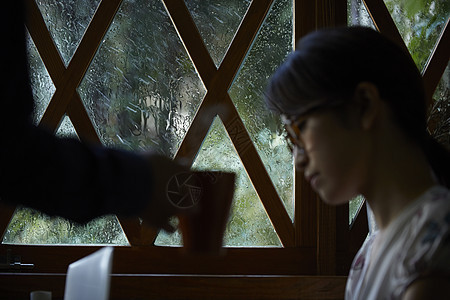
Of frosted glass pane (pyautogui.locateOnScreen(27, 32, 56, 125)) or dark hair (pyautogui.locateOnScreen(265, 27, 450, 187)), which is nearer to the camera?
dark hair (pyautogui.locateOnScreen(265, 27, 450, 187))

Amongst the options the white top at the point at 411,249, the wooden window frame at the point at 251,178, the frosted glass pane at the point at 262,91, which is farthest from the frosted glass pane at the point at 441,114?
the white top at the point at 411,249

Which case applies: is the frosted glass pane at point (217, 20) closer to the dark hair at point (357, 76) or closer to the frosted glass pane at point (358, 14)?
the frosted glass pane at point (358, 14)

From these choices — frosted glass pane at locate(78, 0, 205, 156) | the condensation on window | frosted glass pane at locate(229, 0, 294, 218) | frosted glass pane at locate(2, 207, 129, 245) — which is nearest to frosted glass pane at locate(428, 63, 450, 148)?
frosted glass pane at locate(229, 0, 294, 218)

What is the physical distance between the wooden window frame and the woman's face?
3.62ft

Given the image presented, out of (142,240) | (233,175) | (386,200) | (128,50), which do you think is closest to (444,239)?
(386,200)

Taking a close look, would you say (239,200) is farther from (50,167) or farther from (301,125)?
(50,167)

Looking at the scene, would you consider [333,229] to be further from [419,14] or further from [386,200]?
[386,200]

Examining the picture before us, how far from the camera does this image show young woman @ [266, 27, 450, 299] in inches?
42.7

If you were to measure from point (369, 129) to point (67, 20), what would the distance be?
147 centimetres

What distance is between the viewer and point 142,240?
2203 mm

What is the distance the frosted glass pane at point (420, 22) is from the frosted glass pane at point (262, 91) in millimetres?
416

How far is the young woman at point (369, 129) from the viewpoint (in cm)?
108

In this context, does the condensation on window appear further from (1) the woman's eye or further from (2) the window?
(1) the woman's eye

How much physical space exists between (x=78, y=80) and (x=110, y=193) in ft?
4.09
